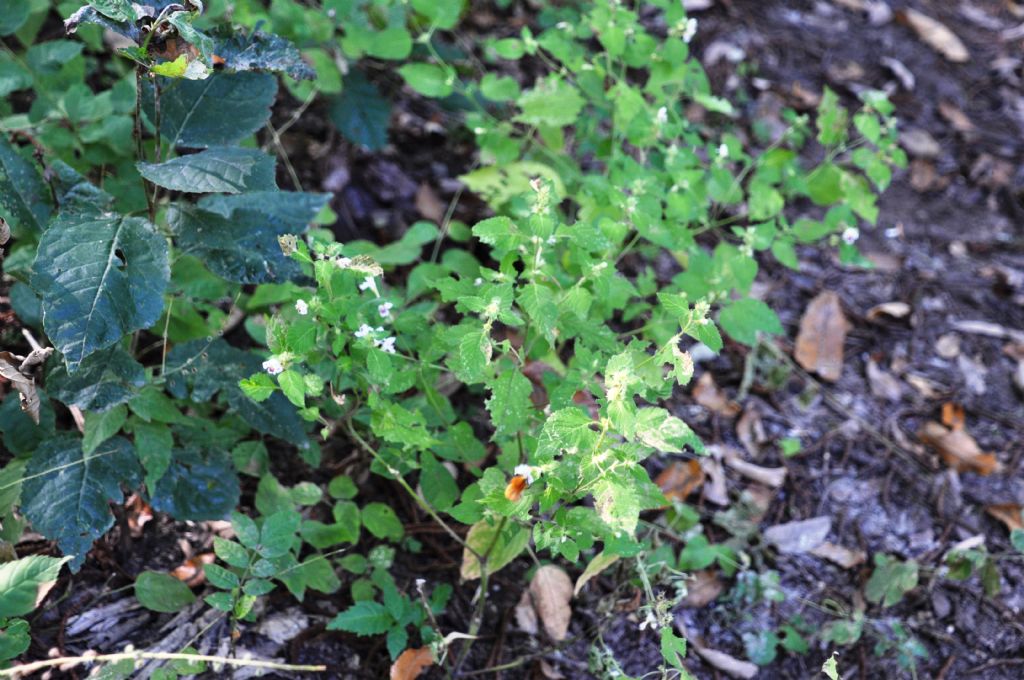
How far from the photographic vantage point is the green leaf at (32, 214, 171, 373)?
1741mm

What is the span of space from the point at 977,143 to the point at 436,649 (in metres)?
3.72

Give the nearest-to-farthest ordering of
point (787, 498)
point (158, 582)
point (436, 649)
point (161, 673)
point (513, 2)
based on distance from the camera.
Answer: point (161, 673) < point (436, 649) < point (158, 582) < point (787, 498) < point (513, 2)

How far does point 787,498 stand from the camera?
2811 millimetres

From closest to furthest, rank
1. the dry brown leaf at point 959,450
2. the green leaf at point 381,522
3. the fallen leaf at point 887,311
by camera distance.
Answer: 1. the green leaf at point 381,522
2. the dry brown leaf at point 959,450
3. the fallen leaf at point 887,311

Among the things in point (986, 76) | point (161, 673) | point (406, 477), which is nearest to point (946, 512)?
point (406, 477)

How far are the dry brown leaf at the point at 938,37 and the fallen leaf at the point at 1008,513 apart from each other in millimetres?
2760

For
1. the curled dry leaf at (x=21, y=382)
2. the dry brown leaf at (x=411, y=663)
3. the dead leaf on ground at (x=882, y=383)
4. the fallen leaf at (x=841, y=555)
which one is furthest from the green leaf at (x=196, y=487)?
the dead leaf on ground at (x=882, y=383)

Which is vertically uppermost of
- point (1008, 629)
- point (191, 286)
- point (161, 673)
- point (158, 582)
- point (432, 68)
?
point (432, 68)

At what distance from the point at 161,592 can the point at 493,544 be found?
833 mm

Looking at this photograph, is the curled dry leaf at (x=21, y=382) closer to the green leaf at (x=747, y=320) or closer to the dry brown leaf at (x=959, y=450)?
the green leaf at (x=747, y=320)

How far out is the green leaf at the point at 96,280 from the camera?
68.6 inches

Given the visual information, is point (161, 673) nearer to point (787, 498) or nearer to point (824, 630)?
point (824, 630)

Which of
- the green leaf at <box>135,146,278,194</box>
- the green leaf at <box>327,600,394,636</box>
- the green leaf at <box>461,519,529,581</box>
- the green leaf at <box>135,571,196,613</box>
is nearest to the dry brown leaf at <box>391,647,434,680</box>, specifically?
the green leaf at <box>327,600,394,636</box>

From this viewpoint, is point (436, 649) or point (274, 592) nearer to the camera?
point (436, 649)
